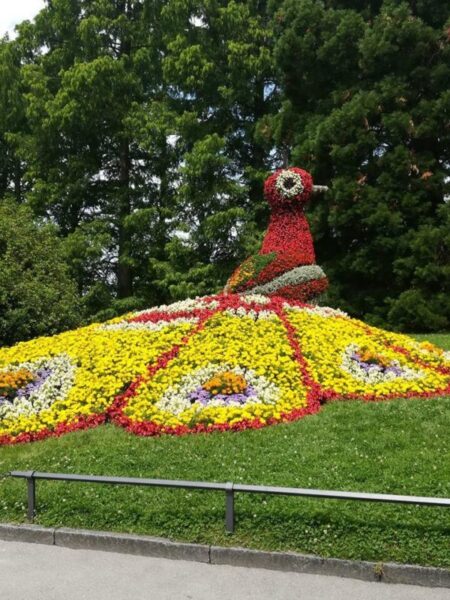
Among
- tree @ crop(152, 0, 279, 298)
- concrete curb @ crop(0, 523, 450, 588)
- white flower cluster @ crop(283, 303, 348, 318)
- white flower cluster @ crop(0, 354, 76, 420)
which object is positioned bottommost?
concrete curb @ crop(0, 523, 450, 588)

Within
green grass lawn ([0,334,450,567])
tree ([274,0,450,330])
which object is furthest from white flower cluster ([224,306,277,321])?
tree ([274,0,450,330])

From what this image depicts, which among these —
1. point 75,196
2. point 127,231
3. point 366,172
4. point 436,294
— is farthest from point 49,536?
point 75,196

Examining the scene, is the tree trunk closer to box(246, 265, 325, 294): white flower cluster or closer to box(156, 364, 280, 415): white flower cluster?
box(246, 265, 325, 294): white flower cluster

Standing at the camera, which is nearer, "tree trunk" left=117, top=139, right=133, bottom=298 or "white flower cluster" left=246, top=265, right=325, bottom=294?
"white flower cluster" left=246, top=265, right=325, bottom=294

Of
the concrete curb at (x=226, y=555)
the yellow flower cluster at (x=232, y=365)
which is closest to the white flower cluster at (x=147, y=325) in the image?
the yellow flower cluster at (x=232, y=365)

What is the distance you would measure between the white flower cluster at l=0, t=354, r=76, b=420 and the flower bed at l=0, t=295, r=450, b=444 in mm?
19

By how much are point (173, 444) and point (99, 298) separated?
17363 millimetres

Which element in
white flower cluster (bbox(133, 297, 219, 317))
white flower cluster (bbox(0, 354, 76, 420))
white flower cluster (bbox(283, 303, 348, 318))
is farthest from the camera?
white flower cluster (bbox(133, 297, 219, 317))

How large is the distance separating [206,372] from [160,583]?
449 centimetres

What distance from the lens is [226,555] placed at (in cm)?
464

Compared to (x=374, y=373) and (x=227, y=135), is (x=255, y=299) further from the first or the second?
(x=227, y=135)

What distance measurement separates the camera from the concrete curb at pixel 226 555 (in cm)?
426

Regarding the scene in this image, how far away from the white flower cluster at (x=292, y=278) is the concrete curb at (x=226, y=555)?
8.82 m

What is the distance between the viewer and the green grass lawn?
4.72 metres
